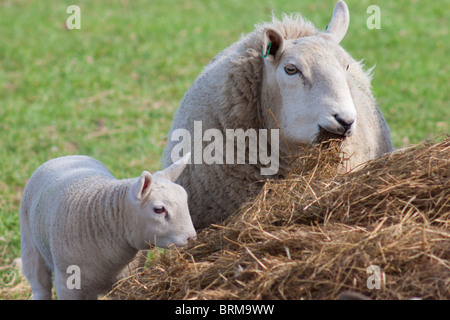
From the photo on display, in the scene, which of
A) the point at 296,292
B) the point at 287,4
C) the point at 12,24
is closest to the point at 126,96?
the point at 12,24

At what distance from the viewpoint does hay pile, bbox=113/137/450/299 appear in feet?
8.91

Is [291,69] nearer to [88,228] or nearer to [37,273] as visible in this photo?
[88,228]

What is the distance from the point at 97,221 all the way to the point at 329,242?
5.71ft

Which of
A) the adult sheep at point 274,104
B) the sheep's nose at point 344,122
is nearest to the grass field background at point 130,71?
the adult sheep at point 274,104

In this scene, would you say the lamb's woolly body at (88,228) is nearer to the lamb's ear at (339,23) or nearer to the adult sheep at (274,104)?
the adult sheep at (274,104)

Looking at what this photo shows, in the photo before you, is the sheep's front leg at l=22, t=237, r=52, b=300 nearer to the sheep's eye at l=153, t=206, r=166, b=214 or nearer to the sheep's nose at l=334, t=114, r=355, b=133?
the sheep's eye at l=153, t=206, r=166, b=214

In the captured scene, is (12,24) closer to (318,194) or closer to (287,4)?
(287,4)

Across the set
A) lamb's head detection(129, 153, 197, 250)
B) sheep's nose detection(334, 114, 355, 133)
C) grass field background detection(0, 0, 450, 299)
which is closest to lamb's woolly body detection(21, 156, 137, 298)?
lamb's head detection(129, 153, 197, 250)

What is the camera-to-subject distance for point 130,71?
9945 millimetres

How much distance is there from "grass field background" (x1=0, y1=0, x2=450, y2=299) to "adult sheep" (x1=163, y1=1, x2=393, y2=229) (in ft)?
5.30

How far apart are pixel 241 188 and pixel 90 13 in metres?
8.91

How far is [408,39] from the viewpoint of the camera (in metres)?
10.9

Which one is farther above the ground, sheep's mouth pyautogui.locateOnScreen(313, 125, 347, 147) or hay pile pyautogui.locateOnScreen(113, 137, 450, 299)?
sheep's mouth pyautogui.locateOnScreen(313, 125, 347, 147)

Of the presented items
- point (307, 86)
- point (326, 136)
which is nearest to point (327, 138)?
point (326, 136)
